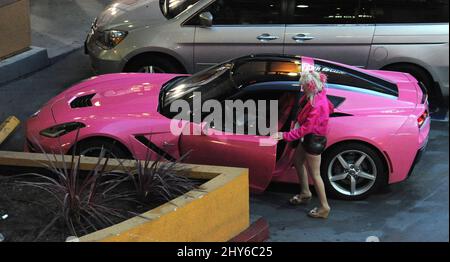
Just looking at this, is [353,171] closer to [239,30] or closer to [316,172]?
[316,172]

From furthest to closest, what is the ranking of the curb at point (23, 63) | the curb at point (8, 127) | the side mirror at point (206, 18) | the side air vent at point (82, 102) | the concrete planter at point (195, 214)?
the curb at point (23, 63) < the side mirror at point (206, 18) < the curb at point (8, 127) < the side air vent at point (82, 102) < the concrete planter at point (195, 214)

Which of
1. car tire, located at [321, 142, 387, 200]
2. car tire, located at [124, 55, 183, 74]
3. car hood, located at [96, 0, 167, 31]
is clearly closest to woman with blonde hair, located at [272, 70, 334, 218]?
car tire, located at [321, 142, 387, 200]

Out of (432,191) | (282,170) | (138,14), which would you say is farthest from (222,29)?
(432,191)

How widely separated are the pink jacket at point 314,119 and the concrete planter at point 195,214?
85 cm

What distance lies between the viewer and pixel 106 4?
9.23 meters

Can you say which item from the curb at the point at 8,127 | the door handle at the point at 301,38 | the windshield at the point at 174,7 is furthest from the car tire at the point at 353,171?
the curb at the point at 8,127

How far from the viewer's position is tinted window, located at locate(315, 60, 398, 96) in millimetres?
6035

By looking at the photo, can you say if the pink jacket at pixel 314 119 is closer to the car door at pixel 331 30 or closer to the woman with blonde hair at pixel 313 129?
the woman with blonde hair at pixel 313 129

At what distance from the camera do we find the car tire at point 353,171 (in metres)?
5.75

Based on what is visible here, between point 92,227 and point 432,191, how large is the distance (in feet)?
11.9

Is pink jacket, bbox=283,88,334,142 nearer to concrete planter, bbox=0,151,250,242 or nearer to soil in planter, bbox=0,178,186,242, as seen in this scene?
concrete planter, bbox=0,151,250,242

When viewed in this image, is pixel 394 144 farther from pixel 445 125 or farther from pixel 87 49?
pixel 87 49

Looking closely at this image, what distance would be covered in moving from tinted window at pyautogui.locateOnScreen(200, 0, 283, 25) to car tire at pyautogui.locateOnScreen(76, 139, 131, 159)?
9.95ft

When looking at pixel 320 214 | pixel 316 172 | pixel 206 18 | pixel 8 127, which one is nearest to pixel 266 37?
pixel 206 18
